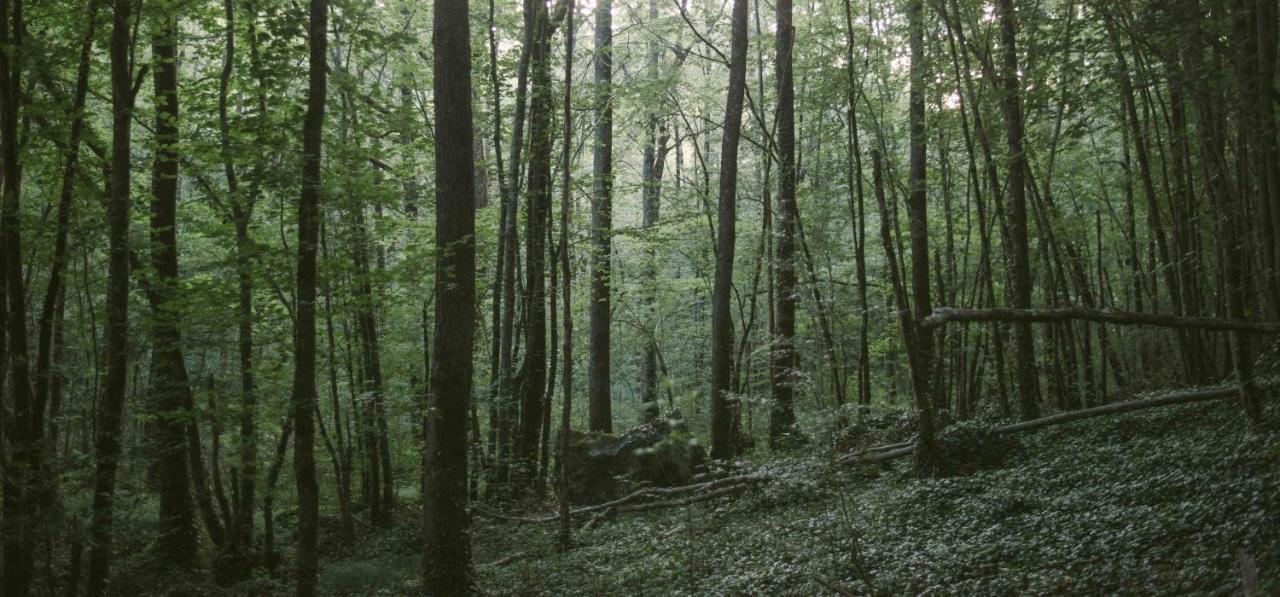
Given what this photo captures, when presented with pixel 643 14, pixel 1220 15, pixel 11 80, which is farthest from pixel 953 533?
pixel 643 14

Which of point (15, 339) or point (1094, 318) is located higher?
point (15, 339)

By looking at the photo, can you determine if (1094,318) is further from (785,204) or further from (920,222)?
(785,204)

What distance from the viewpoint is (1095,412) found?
8125 millimetres

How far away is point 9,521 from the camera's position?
565 cm

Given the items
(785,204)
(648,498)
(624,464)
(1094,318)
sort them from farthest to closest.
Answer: (785,204) < (624,464) < (648,498) < (1094,318)

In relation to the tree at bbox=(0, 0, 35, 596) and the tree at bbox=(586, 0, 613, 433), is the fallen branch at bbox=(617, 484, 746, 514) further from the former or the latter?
the tree at bbox=(0, 0, 35, 596)

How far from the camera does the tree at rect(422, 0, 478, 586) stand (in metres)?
7.40

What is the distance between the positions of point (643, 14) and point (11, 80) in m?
→ 16.4

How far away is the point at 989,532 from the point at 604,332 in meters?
9.95

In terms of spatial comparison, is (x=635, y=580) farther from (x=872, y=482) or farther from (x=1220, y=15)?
(x=1220, y=15)

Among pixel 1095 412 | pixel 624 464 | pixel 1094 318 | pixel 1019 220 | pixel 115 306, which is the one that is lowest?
pixel 624 464

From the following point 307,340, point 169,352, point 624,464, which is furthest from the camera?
point 624,464

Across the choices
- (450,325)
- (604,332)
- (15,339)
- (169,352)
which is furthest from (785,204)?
(15,339)

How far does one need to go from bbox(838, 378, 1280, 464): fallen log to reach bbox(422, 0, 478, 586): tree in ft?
11.9
